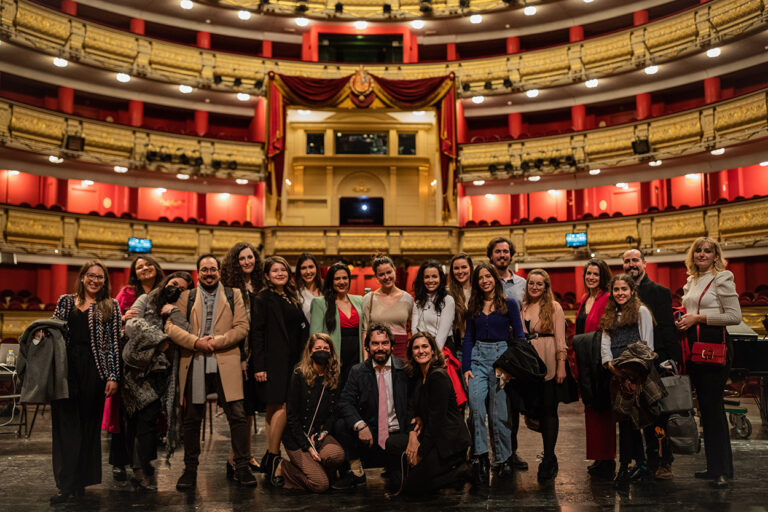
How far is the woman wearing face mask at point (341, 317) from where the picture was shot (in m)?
4.61

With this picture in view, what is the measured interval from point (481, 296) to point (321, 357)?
4.14ft

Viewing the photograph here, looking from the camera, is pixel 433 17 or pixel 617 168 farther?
pixel 433 17

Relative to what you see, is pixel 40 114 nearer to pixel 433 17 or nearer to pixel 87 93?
pixel 87 93

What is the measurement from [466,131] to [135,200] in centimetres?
1150

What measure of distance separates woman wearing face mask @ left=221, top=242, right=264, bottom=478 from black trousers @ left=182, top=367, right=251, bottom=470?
15 cm

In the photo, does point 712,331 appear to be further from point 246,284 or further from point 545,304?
point 246,284

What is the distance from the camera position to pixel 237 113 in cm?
2083

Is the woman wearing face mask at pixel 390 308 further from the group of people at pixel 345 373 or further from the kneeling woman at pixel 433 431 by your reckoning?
the kneeling woman at pixel 433 431

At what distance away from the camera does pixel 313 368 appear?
4270 millimetres

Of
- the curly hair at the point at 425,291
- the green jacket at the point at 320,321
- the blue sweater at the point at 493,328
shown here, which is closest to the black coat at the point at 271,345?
the green jacket at the point at 320,321

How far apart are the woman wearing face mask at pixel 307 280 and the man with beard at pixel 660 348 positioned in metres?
2.44

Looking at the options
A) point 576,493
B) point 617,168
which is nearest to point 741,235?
point 617,168

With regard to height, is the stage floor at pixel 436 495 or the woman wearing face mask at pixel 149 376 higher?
the woman wearing face mask at pixel 149 376

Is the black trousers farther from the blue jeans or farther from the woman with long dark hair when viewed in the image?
the blue jeans
